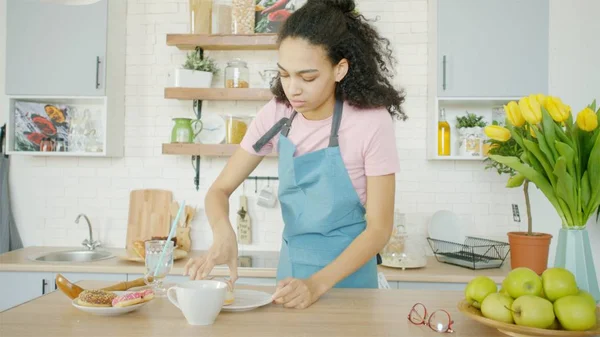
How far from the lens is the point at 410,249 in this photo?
305 centimetres

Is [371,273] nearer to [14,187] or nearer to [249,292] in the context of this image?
[249,292]

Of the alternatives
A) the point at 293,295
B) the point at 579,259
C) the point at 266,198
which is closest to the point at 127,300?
the point at 293,295

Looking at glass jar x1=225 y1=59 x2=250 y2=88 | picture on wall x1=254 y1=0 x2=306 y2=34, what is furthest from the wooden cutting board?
picture on wall x1=254 y1=0 x2=306 y2=34

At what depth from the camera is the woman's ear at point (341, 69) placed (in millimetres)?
1759

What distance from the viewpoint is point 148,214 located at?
353cm

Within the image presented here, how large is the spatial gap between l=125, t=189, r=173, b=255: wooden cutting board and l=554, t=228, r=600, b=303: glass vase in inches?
104

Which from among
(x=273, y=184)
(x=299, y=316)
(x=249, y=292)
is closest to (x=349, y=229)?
(x=249, y=292)

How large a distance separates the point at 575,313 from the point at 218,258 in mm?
935

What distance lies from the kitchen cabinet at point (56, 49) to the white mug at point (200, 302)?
2.40 m

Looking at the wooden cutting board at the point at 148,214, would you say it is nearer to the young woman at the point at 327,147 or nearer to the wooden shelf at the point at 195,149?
the wooden shelf at the point at 195,149

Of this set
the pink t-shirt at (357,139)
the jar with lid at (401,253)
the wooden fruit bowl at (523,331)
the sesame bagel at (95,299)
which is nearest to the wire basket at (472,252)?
the jar with lid at (401,253)

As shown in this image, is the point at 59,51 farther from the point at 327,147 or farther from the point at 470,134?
the point at 470,134

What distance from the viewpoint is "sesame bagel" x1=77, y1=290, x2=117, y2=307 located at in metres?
1.30

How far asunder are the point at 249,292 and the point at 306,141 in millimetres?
623
